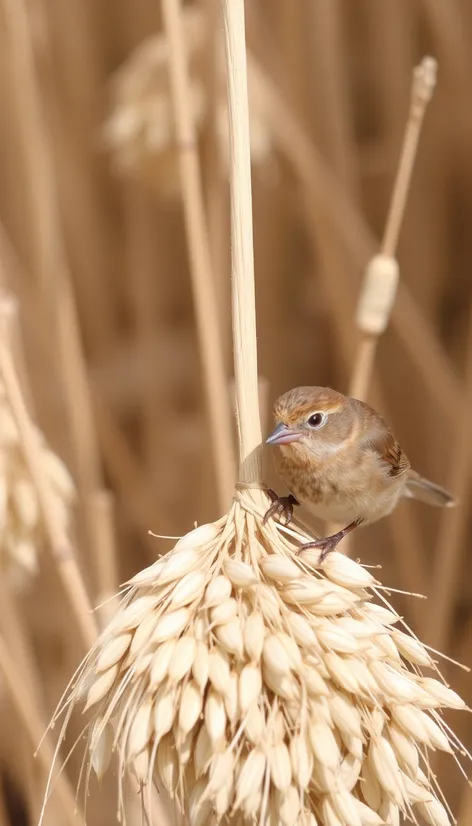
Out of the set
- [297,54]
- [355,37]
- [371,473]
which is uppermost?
[355,37]

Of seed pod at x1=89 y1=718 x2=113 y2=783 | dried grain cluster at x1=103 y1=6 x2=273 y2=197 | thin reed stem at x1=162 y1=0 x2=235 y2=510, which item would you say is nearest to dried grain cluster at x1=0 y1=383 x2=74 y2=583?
thin reed stem at x1=162 y1=0 x2=235 y2=510

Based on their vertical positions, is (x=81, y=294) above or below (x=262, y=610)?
above

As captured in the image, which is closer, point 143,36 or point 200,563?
point 200,563

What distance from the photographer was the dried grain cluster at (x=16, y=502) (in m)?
1.03

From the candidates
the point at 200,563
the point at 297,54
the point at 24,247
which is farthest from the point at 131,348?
the point at 200,563

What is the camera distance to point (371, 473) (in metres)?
1.10

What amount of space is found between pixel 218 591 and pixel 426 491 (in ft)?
2.36

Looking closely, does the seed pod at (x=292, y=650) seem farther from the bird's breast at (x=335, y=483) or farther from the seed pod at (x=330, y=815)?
the bird's breast at (x=335, y=483)

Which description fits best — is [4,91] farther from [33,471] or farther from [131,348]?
[33,471]

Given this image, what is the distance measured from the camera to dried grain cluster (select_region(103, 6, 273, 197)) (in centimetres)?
144

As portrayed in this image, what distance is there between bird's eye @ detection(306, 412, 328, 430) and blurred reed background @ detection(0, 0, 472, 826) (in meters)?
0.11

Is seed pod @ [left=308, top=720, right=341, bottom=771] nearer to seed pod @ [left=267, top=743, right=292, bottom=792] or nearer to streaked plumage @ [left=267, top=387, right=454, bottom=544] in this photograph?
seed pod @ [left=267, top=743, right=292, bottom=792]

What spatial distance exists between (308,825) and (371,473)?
0.49 metres

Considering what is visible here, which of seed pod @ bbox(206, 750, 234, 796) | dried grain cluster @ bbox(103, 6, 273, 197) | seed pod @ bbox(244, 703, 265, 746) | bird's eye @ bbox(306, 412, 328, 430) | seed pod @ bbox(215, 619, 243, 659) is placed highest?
dried grain cluster @ bbox(103, 6, 273, 197)
